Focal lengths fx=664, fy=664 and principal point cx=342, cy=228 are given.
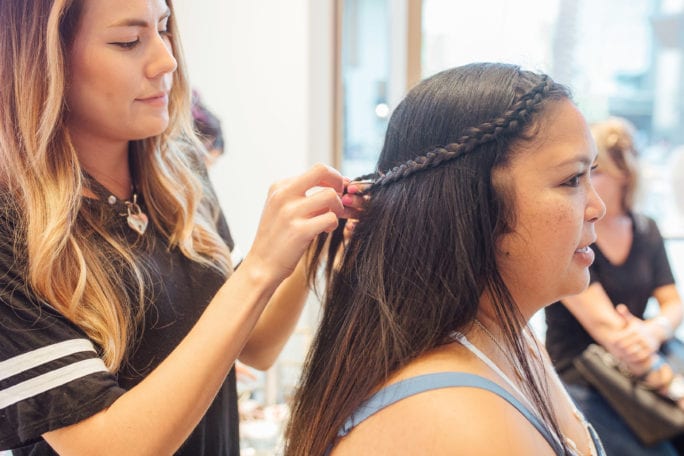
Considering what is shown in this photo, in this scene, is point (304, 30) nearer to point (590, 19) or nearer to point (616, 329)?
point (590, 19)

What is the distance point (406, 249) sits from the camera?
0.86m

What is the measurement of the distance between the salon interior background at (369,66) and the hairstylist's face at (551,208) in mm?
1830

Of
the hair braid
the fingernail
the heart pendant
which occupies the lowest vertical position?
the heart pendant

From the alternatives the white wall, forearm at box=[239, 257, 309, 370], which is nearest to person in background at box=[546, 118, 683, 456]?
forearm at box=[239, 257, 309, 370]

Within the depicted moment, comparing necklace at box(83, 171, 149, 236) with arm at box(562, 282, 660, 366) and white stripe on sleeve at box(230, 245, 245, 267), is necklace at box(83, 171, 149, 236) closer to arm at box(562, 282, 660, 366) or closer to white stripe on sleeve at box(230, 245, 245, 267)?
white stripe on sleeve at box(230, 245, 245, 267)

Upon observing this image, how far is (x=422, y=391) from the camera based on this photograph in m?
0.76

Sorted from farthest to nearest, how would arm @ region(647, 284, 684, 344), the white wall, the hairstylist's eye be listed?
1. the white wall
2. arm @ region(647, 284, 684, 344)
3. the hairstylist's eye

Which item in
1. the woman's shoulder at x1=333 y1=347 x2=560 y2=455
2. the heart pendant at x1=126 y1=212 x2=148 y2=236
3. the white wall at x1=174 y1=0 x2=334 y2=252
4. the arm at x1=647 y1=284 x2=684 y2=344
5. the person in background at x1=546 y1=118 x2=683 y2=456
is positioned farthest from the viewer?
the white wall at x1=174 y1=0 x2=334 y2=252

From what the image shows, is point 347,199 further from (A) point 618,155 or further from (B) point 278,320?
(A) point 618,155

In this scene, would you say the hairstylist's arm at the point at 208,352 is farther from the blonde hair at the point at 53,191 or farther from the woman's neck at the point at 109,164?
the woman's neck at the point at 109,164

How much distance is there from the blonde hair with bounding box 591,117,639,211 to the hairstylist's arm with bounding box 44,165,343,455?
4.86 ft

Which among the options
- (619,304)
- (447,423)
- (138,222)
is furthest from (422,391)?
(619,304)

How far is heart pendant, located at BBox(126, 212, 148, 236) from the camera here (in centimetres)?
104

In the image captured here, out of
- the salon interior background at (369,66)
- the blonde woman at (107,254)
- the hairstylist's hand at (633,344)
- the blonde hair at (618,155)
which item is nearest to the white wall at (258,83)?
the salon interior background at (369,66)
